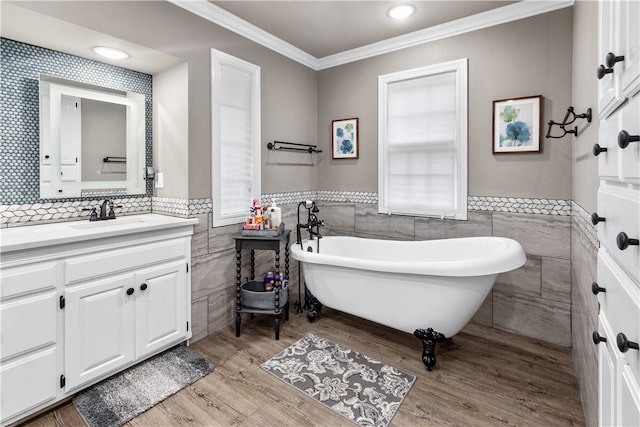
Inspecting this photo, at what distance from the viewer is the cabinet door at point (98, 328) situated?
74.2 inches

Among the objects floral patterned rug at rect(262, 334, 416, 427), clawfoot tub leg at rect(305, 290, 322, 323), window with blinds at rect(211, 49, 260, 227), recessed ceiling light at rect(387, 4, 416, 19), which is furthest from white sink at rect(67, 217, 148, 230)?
recessed ceiling light at rect(387, 4, 416, 19)

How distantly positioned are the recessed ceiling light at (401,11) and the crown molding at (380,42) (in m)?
0.37

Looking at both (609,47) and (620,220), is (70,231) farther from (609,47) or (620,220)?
(609,47)

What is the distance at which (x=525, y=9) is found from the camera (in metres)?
2.58

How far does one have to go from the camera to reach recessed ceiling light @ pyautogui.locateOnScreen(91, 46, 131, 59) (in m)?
2.31

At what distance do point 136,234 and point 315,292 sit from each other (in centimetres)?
138

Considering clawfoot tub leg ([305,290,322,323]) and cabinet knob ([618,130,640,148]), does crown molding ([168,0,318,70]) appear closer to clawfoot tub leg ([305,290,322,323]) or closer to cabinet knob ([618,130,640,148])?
clawfoot tub leg ([305,290,322,323])

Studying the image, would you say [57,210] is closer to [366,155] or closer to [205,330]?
[205,330]

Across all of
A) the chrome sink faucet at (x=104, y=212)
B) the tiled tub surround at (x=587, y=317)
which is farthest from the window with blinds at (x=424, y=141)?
the chrome sink faucet at (x=104, y=212)

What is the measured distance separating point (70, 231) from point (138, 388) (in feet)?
3.39

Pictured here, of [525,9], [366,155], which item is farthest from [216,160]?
[525,9]

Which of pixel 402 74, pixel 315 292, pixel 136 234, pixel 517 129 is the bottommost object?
pixel 315 292

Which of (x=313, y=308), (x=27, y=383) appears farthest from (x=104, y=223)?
(x=313, y=308)

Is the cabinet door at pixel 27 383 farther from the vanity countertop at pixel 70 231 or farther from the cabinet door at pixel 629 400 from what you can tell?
the cabinet door at pixel 629 400
